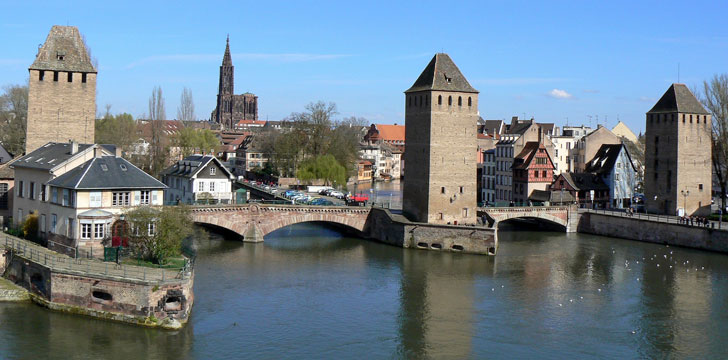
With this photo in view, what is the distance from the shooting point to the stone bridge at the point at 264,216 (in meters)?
50.0

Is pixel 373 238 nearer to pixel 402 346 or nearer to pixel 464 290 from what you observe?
pixel 464 290

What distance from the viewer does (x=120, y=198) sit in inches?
1476

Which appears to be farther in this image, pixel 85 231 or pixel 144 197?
pixel 144 197

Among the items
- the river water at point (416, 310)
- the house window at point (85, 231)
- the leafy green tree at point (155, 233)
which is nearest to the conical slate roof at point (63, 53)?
the river water at point (416, 310)

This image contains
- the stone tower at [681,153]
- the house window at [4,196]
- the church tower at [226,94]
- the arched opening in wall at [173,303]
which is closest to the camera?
the arched opening in wall at [173,303]

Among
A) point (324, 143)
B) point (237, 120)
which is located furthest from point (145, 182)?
point (237, 120)

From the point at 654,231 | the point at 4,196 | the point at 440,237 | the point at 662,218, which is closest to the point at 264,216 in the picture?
the point at 440,237

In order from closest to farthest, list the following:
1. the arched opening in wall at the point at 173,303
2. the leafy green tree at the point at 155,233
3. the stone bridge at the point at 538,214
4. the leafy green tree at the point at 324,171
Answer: the arched opening in wall at the point at 173,303, the leafy green tree at the point at 155,233, the stone bridge at the point at 538,214, the leafy green tree at the point at 324,171

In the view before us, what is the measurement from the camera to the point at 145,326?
29.7 metres

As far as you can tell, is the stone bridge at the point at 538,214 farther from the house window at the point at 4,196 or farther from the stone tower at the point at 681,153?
the house window at the point at 4,196

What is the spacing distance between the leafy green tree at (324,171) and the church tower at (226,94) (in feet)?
340

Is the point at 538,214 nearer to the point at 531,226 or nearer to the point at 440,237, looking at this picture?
the point at 531,226

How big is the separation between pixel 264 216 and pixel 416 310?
1997cm

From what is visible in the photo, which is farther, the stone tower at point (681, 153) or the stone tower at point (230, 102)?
the stone tower at point (230, 102)
